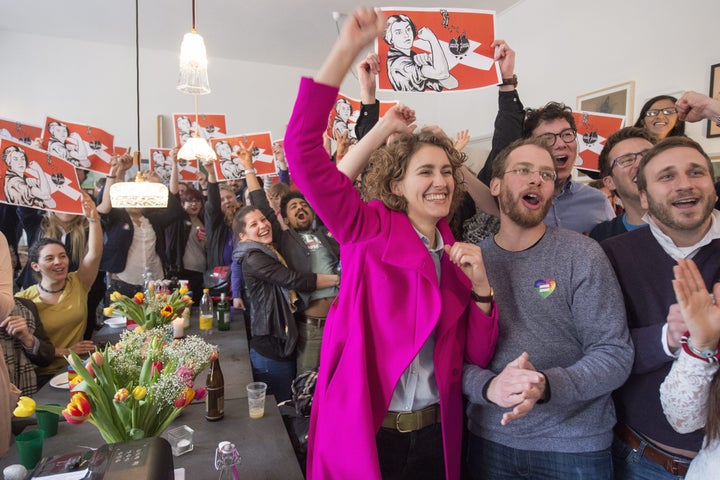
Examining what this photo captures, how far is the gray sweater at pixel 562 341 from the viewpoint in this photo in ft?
3.82

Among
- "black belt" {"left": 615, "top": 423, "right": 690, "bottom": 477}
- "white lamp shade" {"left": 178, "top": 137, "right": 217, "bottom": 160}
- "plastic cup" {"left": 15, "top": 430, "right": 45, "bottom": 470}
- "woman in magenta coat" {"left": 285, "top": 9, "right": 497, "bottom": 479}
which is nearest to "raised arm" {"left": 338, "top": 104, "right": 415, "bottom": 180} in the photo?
"woman in magenta coat" {"left": 285, "top": 9, "right": 497, "bottom": 479}

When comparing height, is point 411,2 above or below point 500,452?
above

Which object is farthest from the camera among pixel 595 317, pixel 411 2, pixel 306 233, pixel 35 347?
pixel 411 2

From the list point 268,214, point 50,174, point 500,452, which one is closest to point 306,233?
point 268,214

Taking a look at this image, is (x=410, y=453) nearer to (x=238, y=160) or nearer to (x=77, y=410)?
(x=77, y=410)

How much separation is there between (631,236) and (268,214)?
8.43ft

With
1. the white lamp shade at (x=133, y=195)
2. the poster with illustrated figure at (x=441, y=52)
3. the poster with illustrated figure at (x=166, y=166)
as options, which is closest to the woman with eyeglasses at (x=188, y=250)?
the poster with illustrated figure at (x=166, y=166)

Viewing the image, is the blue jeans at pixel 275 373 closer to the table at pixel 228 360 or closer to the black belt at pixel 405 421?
the table at pixel 228 360

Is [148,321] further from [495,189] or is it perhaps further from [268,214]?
[495,189]

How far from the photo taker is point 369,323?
124 centimetres

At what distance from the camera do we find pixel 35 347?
7.71 feet

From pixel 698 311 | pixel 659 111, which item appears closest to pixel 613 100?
pixel 659 111

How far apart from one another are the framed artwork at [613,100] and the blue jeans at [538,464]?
132 inches

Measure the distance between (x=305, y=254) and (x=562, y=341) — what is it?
7.15 ft
